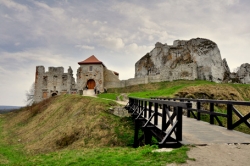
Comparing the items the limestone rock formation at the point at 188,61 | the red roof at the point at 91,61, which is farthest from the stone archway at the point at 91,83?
the limestone rock formation at the point at 188,61

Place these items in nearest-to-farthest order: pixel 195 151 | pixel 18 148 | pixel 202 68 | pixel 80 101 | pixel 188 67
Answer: pixel 195 151 → pixel 18 148 → pixel 80 101 → pixel 188 67 → pixel 202 68

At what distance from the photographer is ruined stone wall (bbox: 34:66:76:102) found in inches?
1764

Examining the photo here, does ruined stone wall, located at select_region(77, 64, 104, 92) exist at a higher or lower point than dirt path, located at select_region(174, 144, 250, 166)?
higher

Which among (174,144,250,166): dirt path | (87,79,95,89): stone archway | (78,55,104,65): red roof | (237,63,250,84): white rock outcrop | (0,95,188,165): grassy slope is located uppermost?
(78,55,104,65): red roof

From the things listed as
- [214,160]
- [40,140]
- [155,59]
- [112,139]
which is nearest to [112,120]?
[112,139]

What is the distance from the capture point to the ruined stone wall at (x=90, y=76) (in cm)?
4128

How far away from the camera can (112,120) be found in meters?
19.3

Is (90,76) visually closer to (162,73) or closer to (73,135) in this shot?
(162,73)

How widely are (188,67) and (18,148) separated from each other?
33.6 metres

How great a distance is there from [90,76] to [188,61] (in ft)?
84.8

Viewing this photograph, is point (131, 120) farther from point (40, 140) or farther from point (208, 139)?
point (208, 139)

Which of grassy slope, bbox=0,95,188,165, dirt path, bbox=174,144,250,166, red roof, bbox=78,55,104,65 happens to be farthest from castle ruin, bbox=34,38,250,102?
dirt path, bbox=174,144,250,166

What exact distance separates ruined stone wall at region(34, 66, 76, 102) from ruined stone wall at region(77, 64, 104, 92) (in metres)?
4.38

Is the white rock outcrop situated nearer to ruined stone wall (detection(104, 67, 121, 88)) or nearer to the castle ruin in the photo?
the castle ruin
